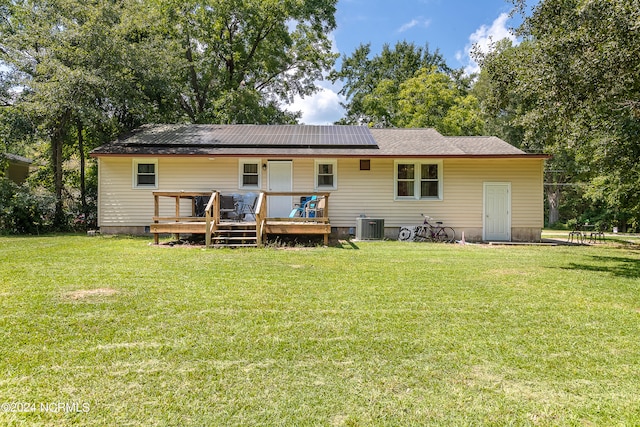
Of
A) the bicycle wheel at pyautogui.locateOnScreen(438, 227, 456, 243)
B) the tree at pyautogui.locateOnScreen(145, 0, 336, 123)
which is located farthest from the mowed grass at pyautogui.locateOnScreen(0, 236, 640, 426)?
the tree at pyautogui.locateOnScreen(145, 0, 336, 123)

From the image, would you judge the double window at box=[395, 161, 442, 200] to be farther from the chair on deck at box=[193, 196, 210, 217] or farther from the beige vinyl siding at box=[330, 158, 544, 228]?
the chair on deck at box=[193, 196, 210, 217]

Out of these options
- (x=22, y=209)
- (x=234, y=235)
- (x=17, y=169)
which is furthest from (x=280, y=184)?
(x=17, y=169)

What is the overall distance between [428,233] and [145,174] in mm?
9750

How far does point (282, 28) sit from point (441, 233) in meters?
17.1

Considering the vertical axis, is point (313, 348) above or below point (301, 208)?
below

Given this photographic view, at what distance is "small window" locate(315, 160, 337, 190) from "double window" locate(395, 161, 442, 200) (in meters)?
2.13

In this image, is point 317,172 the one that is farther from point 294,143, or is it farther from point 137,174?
point 137,174

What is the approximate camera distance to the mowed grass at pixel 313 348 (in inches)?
88.7

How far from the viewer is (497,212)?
1219 centimetres

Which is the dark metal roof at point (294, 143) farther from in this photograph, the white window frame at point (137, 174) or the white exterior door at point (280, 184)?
the white exterior door at point (280, 184)

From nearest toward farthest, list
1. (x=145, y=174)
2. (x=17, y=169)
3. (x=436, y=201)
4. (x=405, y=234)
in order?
(x=405, y=234)
(x=436, y=201)
(x=145, y=174)
(x=17, y=169)

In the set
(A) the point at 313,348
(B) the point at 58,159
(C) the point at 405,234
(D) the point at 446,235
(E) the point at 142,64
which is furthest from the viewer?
(B) the point at 58,159

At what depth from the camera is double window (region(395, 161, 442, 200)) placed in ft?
40.1

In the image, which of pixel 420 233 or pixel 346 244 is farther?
pixel 420 233
